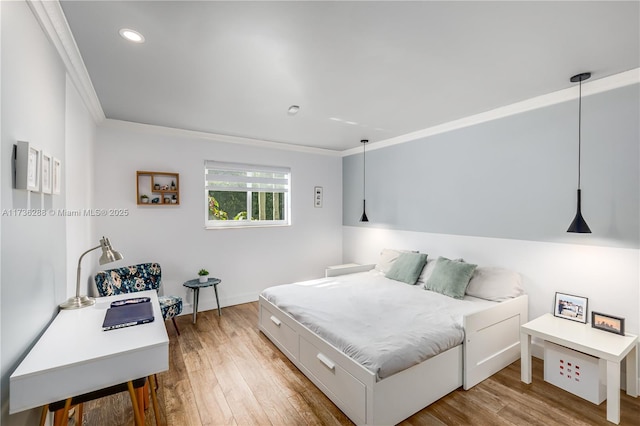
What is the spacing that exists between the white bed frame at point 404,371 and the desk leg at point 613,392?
73 cm

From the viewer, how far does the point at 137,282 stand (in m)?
3.46

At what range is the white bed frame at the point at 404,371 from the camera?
6.40 feet

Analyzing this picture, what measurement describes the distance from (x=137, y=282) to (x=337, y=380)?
2.63 m

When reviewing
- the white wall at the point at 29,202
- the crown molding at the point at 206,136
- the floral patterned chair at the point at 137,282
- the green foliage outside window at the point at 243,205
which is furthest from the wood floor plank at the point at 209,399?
the crown molding at the point at 206,136

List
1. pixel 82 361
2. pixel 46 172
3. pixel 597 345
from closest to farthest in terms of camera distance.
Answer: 1. pixel 82 361
2. pixel 46 172
3. pixel 597 345

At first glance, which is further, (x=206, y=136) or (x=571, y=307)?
(x=206, y=136)

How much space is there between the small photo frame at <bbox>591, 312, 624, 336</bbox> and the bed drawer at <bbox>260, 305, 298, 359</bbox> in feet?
8.18

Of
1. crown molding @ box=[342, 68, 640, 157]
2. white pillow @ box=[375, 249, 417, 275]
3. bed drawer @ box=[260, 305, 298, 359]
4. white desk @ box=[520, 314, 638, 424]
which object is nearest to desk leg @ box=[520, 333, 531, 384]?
white desk @ box=[520, 314, 638, 424]

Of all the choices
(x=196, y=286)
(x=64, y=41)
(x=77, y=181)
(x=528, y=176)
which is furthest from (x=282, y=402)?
(x=528, y=176)

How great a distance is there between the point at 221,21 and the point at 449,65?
160cm

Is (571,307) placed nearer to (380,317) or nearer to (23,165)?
(380,317)

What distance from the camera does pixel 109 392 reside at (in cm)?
153

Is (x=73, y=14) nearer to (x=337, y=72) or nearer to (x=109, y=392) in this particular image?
(x=337, y=72)

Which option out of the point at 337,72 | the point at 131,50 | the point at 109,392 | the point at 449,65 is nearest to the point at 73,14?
the point at 131,50
